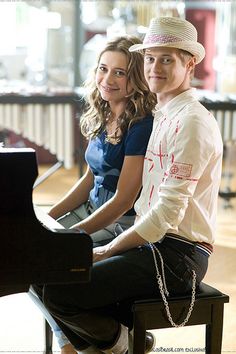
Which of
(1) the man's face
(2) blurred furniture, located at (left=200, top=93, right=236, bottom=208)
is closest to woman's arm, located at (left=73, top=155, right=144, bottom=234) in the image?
(1) the man's face

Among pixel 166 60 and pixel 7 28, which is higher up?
pixel 166 60

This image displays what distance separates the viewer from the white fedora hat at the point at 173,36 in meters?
2.30

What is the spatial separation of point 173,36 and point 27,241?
0.83 meters

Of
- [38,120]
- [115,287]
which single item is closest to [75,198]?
[115,287]

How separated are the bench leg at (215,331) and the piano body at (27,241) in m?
0.52

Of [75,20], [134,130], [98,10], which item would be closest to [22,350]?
[134,130]

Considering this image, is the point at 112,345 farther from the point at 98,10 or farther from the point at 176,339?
the point at 98,10

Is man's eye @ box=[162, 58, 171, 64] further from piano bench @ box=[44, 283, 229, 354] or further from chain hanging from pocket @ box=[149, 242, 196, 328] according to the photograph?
piano bench @ box=[44, 283, 229, 354]

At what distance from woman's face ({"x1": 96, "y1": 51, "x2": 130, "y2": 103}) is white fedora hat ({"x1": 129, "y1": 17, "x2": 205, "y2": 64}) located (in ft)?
0.92

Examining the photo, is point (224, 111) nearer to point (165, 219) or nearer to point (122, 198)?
point (122, 198)

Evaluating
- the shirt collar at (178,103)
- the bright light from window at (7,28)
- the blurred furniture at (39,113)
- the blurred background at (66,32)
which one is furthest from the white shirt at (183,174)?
the bright light from window at (7,28)

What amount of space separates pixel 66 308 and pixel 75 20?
522 cm

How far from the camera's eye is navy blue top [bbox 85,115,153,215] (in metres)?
2.53

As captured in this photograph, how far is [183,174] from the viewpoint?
216 centimetres
